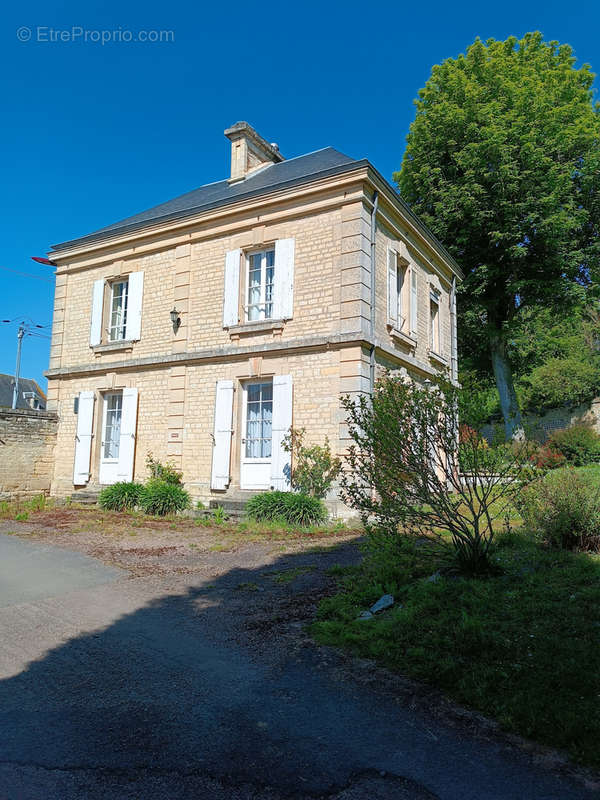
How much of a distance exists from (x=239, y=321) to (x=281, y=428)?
8.02ft

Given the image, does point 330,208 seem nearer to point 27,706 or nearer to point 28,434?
point 28,434

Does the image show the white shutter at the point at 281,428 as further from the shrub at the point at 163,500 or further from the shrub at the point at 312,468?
the shrub at the point at 163,500

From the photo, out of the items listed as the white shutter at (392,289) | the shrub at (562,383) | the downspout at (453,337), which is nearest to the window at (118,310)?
the white shutter at (392,289)

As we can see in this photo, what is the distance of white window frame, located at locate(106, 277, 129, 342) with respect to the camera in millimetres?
13008

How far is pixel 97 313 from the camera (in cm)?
1307

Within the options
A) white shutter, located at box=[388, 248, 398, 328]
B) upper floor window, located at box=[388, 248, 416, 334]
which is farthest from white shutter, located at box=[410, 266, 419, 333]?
white shutter, located at box=[388, 248, 398, 328]

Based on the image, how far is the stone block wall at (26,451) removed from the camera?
1214cm

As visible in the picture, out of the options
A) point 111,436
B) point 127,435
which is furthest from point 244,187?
point 111,436

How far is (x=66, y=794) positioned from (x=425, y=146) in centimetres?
1825

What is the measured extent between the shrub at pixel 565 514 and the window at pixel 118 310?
32.6ft

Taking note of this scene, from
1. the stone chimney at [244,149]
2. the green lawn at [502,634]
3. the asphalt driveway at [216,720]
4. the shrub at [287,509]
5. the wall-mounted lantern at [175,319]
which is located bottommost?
the asphalt driveway at [216,720]

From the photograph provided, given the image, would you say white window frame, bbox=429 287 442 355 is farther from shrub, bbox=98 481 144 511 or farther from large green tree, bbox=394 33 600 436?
shrub, bbox=98 481 144 511

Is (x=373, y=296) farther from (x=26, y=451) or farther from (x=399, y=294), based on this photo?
(x=26, y=451)

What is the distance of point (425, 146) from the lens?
17.1 metres
